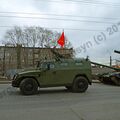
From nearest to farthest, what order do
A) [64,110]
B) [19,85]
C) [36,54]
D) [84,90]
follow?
1. [64,110]
2. [19,85]
3. [84,90]
4. [36,54]

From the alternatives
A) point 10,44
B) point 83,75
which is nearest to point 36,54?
point 10,44

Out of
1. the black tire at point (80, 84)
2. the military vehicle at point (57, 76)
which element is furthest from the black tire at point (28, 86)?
the black tire at point (80, 84)

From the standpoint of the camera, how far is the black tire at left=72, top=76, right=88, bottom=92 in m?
14.3

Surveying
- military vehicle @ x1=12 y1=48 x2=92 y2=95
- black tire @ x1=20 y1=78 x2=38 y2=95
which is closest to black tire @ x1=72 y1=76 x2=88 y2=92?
military vehicle @ x1=12 y1=48 x2=92 y2=95

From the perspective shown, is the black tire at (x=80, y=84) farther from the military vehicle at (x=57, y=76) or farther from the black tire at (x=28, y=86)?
the black tire at (x=28, y=86)

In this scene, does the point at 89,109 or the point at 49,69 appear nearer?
the point at 89,109

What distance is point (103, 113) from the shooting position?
8039 mm

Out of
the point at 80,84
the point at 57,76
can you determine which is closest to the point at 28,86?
the point at 57,76

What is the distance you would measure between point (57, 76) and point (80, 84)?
4.85 ft

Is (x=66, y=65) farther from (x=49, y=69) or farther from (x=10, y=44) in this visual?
(x=10, y=44)

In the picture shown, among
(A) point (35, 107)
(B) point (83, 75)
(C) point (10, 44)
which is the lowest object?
(A) point (35, 107)

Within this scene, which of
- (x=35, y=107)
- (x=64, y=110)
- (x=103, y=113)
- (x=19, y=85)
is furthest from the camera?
(x=19, y=85)

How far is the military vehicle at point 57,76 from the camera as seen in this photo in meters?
13.2

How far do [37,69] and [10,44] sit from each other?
41.1 m
